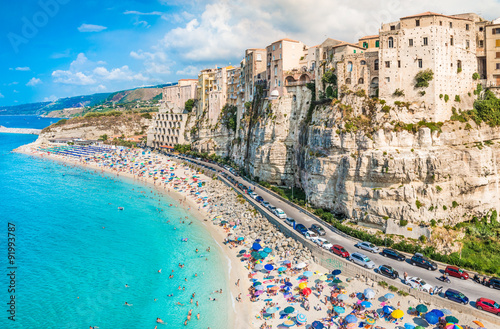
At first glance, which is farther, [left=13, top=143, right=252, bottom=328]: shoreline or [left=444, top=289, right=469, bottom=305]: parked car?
[left=13, top=143, right=252, bottom=328]: shoreline

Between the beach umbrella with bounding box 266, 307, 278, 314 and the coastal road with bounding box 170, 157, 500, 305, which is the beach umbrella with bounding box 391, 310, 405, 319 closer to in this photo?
the coastal road with bounding box 170, 157, 500, 305

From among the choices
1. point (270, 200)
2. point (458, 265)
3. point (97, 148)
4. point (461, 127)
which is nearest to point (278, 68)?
point (270, 200)

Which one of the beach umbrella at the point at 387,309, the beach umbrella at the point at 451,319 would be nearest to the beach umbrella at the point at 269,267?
the beach umbrella at the point at 387,309

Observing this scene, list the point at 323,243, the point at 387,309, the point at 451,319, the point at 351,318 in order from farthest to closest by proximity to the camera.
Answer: the point at 323,243 → the point at 387,309 → the point at 351,318 → the point at 451,319

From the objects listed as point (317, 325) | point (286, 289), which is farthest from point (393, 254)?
point (317, 325)

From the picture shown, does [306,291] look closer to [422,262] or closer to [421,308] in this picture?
[421,308]

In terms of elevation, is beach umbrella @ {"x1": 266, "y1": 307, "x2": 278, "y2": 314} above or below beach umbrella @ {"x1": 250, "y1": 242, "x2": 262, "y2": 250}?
below

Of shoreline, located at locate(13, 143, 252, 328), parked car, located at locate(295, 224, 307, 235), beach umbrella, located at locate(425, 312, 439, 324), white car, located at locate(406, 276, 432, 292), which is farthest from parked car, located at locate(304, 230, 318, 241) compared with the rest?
beach umbrella, located at locate(425, 312, 439, 324)
